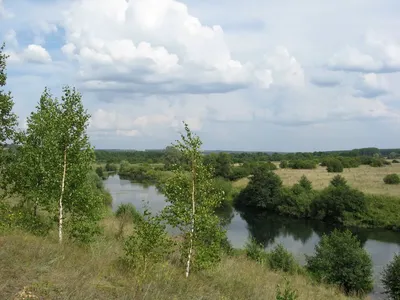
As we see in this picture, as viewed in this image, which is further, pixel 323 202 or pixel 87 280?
pixel 323 202

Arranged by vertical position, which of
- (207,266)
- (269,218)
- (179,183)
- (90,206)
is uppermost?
(179,183)

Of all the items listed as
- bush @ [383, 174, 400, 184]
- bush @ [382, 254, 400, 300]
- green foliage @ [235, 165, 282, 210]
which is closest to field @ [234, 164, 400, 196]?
bush @ [383, 174, 400, 184]

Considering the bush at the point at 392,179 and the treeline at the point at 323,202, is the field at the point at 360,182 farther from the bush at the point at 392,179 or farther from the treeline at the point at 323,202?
the treeline at the point at 323,202

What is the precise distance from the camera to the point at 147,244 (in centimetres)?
895

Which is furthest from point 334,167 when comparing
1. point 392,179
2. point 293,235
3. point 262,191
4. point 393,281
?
point 393,281

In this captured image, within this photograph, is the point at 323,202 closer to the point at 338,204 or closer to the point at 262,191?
the point at 338,204

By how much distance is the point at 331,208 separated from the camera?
51656 mm

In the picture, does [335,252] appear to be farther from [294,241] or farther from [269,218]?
[269,218]

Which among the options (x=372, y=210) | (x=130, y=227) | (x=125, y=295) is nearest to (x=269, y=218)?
(x=372, y=210)

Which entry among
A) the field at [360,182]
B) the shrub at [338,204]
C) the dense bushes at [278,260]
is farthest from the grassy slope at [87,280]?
the field at [360,182]

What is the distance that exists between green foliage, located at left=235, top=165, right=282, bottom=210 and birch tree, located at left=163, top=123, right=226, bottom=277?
168 feet

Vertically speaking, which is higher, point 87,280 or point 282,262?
point 87,280

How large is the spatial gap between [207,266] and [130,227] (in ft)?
47.7

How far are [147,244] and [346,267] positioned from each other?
18.5 metres
